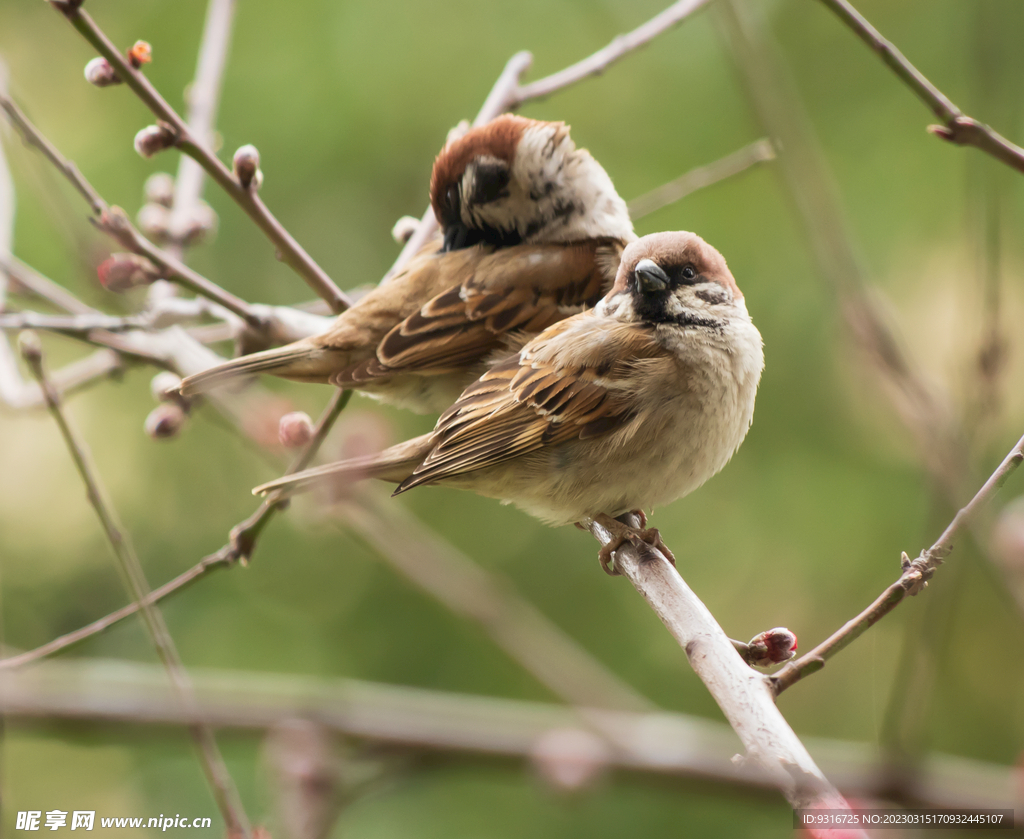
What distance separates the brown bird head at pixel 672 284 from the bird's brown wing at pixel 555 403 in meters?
0.08

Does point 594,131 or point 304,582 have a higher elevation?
point 594,131

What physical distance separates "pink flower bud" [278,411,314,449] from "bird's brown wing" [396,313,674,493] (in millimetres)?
360

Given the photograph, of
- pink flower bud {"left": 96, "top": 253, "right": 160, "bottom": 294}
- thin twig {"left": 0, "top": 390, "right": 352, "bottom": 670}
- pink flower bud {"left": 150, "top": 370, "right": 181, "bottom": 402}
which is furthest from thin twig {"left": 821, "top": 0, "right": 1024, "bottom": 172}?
pink flower bud {"left": 150, "top": 370, "right": 181, "bottom": 402}

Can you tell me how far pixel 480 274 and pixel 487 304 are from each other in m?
0.11

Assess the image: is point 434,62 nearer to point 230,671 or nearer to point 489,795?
point 230,671

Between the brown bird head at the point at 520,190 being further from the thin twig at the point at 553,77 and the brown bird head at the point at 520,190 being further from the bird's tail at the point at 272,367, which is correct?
the bird's tail at the point at 272,367

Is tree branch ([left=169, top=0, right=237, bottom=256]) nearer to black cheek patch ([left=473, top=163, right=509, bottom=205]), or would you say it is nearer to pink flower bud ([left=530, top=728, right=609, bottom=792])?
black cheek patch ([left=473, top=163, right=509, bottom=205])

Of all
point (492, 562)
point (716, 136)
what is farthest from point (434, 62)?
point (492, 562)

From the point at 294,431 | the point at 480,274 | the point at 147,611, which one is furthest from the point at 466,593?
the point at 480,274

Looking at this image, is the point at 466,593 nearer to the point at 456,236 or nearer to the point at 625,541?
the point at 625,541

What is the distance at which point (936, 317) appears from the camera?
456 cm

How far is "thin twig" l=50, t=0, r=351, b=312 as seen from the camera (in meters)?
2.19

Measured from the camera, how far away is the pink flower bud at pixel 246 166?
8.47 feet

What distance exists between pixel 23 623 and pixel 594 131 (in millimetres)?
4546
